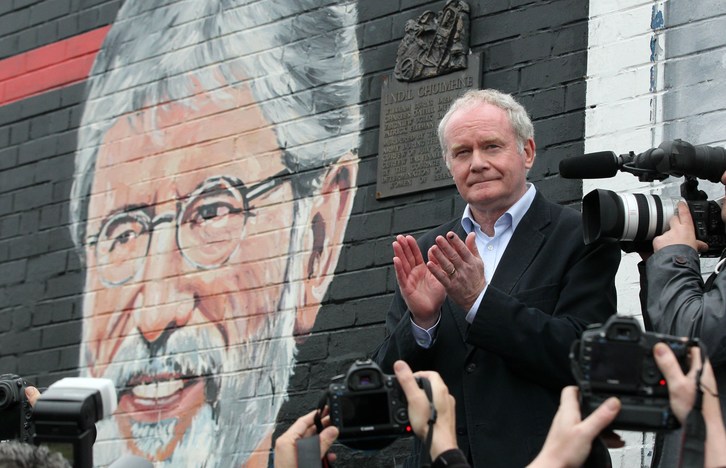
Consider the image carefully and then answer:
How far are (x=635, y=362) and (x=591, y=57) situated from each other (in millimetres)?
2205

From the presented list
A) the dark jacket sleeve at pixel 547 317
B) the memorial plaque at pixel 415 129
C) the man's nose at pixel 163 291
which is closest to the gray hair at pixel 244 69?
the memorial plaque at pixel 415 129

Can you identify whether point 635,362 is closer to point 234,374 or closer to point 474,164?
point 474,164

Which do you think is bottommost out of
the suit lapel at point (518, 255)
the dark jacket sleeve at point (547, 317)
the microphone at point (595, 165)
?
the dark jacket sleeve at point (547, 317)

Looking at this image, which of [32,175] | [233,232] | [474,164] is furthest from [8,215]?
[474,164]

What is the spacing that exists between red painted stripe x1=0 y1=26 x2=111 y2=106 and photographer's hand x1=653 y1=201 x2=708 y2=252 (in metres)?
3.49

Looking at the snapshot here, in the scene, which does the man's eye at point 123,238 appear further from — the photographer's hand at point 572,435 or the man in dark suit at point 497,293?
the photographer's hand at point 572,435

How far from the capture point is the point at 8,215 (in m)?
6.21

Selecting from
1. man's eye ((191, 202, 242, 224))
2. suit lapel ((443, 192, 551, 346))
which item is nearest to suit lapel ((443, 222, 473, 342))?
suit lapel ((443, 192, 551, 346))

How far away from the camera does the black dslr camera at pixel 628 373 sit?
2.28m

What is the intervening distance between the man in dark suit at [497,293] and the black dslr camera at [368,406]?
1.74 feet

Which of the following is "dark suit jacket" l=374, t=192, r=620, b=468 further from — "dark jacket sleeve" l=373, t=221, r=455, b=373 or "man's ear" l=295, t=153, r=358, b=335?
"man's ear" l=295, t=153, r=358, b=335

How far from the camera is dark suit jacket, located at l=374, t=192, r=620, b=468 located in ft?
10.3

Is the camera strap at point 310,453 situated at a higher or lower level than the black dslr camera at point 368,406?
lower

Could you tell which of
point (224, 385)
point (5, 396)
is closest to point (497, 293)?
point (5, 396)
